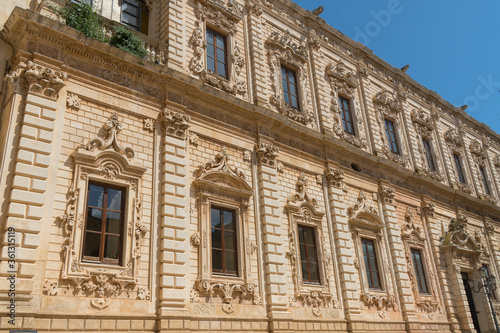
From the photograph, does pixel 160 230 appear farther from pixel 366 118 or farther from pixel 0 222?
pixel 366 118

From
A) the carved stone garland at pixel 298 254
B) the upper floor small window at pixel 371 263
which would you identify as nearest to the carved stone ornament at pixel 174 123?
the carved stone garland at pixel 298 254

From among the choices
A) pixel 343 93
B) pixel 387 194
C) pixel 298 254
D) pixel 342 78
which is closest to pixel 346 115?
pixel 343 93

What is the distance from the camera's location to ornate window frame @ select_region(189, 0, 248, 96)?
40.0 feet

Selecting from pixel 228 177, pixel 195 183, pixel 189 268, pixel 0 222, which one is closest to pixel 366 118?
pixel 228 177

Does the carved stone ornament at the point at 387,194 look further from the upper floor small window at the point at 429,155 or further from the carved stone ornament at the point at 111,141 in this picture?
the carved stone ornament at the point at 111,141

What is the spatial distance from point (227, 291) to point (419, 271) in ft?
30.3

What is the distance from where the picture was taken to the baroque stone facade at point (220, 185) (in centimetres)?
827

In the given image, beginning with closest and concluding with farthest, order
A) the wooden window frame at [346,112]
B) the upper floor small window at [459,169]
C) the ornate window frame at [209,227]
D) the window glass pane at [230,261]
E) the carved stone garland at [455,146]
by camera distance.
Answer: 1. the ornate window frame at [209,227]
2. the window glass pane at [230,261]
3. the wooden window frame at [346,112]
4. the carved stone garland at [455,146]
5. the upper floor small window at [459,169]

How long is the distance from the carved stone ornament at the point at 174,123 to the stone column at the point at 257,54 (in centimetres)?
300

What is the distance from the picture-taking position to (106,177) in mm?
9164

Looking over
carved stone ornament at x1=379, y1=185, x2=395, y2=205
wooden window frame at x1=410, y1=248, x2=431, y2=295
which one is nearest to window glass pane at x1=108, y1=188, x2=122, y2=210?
carved stone ornament at x1=379, y1=185, x2=395, y2=205

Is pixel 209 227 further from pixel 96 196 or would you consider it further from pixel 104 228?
pixel 96 196

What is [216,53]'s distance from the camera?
13.0 m

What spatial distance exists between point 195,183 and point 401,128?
1186 centimetres
